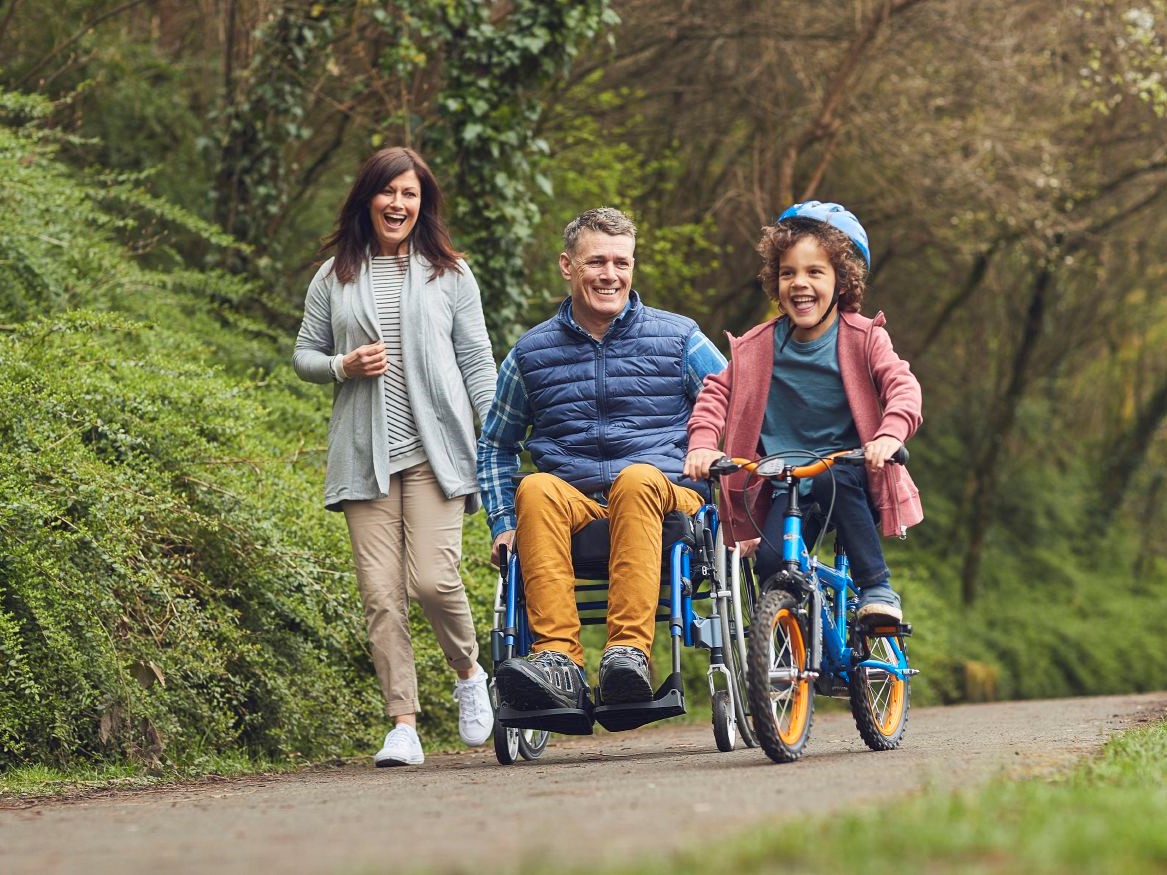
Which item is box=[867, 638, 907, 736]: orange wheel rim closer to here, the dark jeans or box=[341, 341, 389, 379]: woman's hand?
the dark jeans

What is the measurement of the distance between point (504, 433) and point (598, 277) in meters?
0.78

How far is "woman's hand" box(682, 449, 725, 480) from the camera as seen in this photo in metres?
5.89

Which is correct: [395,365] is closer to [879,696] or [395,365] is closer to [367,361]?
[367,361]

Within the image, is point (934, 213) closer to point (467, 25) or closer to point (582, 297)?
point (467, 25)

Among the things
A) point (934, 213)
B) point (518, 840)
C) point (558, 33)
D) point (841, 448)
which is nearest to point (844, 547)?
point (841, 448)

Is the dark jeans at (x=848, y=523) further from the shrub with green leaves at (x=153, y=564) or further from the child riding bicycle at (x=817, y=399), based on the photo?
the shrub with green leaves at (x=153, y=564)

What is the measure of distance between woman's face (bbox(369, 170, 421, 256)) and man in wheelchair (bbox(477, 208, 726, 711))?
67 centimetres

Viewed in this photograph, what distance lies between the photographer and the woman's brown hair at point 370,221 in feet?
22.7

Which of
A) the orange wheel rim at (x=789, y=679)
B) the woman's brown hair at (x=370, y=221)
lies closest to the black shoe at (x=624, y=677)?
the orange wheel rim at (x=789, y=679)

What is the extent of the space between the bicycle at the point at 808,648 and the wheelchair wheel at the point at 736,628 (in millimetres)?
224

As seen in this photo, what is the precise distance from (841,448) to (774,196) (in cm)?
1143

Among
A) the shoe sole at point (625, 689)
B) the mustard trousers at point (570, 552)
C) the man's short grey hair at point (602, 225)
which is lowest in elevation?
the shoe sole at point (625, 689)

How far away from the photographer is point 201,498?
7.87 m

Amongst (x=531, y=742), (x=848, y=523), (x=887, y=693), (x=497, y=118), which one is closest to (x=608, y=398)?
(x=848, y=523)
